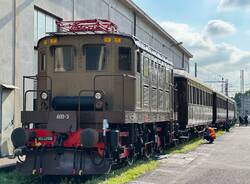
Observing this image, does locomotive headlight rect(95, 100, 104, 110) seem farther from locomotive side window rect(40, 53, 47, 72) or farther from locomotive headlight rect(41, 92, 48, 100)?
locomotive side window rect(40, 53, 47, 72)

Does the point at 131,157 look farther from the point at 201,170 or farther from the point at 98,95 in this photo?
the point at 98,95

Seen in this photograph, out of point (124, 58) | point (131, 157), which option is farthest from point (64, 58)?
point (131, 157)

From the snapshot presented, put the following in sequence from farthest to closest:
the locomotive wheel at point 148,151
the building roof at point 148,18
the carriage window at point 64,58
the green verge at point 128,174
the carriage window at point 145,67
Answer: the building roof at point 148,18, the locomotive wheel at point 148,151, the carriage window at point 145,67, the carriage window at point 64,58, the green verge at point 128,174

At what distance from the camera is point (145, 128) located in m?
14.4

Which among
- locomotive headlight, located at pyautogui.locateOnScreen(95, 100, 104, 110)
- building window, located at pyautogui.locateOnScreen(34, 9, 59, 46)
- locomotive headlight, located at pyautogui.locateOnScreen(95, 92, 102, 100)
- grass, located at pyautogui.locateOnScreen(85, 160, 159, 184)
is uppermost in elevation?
building window, located at pyautogui.locateOnScreen(34, 9, 59, 46)

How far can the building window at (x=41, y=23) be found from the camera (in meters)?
21.4

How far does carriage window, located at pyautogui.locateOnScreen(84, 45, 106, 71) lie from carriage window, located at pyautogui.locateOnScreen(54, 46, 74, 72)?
422mm

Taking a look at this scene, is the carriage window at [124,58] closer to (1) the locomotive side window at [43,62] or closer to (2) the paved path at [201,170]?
(1) the locomotive side window at [43,62]

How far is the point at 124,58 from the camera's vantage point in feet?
40.4

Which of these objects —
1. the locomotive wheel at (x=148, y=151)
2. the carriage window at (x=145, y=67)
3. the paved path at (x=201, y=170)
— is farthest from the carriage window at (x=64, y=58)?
the locomotive wheel at (x=148, y=151)

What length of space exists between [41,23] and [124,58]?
10582 millimetres

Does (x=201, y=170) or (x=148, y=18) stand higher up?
(x=148, y=18)

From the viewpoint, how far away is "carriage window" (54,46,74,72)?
12.4 meters

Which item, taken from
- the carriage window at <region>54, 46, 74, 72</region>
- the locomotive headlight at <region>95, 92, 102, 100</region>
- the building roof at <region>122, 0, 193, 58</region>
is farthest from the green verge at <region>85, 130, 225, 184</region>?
the building roof at <region>122, 0, 193, 58</region>
